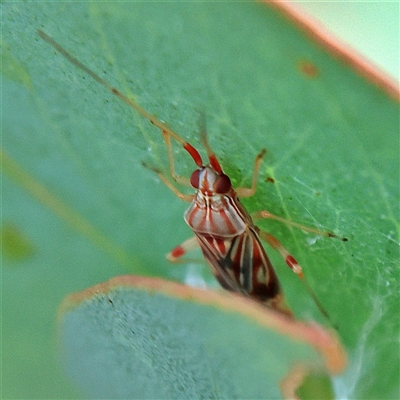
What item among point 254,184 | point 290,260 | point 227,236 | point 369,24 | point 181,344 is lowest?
point 181,344

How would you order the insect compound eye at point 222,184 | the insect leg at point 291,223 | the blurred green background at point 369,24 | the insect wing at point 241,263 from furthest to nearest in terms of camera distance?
the blurred green background at point 369,24 < the insect wing at point 241,263 < the insect compound eye at point 222,184 < the insect leg at point 291,223

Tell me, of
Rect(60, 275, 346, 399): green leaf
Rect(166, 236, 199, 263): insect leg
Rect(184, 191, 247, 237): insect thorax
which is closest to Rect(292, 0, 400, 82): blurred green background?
Rect(184, 191, 247, 237): insect thorax

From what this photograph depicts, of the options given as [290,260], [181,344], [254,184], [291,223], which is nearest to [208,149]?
[254,184]

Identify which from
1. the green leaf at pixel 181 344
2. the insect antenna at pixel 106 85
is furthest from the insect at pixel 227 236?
the green leaf at pixel 181 344

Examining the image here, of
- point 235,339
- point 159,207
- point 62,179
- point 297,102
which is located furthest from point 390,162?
point 62,179

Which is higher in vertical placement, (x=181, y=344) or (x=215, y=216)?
(x=215, y=216)

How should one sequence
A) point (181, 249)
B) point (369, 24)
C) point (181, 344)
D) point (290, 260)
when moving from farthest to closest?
point (369, 24) → point (181, 249) → point (290, 260) → point (181, 344)

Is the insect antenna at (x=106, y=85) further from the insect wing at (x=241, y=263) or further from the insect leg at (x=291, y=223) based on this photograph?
the insect wing at (x=241, y=263)

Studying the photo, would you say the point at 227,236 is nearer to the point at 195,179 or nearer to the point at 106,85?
the point at 195,179
